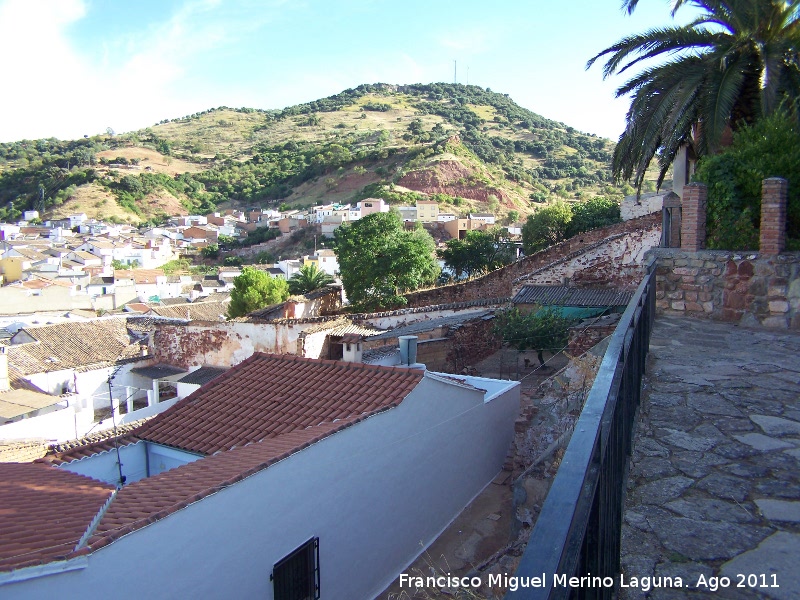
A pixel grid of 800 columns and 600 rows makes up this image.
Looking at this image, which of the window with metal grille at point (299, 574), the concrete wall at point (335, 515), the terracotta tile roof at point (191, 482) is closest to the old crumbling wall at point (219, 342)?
the concrete wall at point (335, 515)

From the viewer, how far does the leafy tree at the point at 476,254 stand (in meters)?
32.2

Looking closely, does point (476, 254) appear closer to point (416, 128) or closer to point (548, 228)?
point (548, 228)

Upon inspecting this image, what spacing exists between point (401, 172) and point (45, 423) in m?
60.1

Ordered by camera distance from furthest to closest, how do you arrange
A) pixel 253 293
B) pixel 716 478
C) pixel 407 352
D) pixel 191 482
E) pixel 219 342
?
pixel 253 293 < pixel 219 342 < pixel 407 352 < pixel 191 482 < pixel 716 478

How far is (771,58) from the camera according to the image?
821 cm

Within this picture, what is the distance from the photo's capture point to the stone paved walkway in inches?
79.9

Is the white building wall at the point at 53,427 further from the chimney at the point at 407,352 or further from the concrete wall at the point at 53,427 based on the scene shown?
the chimney at the point at 407,352

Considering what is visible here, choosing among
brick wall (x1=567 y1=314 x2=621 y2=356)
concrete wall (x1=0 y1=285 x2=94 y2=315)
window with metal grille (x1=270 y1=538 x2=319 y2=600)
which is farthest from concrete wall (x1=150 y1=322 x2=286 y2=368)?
concrete wall (x1=0 y1=285 x2=94 y2=315)

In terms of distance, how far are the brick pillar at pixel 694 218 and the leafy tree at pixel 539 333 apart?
20.5 ft

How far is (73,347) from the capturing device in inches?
941

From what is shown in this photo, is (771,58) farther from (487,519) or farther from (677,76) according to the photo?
(487,519)

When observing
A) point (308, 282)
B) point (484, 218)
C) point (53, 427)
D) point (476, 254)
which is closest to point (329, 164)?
point (484, 218)

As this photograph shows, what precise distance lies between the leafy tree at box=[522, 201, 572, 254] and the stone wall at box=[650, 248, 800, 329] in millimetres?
21326

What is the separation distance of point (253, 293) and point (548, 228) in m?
14.9
